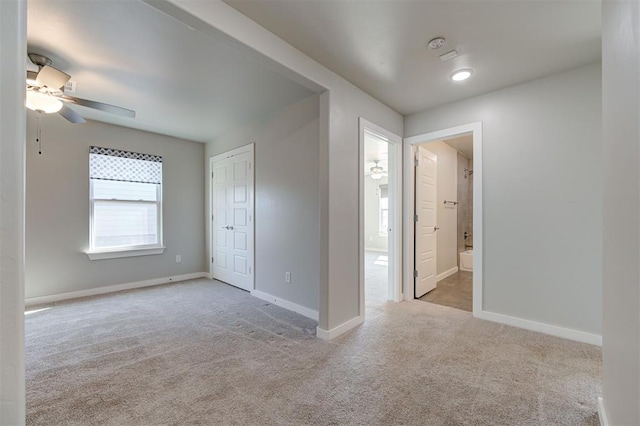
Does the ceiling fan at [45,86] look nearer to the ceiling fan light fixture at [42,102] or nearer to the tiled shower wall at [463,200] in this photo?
the ceiling fan light fixture at [42,102]

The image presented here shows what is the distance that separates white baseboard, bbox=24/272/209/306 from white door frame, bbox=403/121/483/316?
3575 mm

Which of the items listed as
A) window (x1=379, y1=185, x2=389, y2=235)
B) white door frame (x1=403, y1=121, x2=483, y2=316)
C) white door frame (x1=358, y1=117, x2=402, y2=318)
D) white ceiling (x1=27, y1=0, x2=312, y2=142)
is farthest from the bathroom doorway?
window (x1=379, y1=185, x2=389, y2=235)

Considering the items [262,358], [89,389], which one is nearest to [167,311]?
[89,389]

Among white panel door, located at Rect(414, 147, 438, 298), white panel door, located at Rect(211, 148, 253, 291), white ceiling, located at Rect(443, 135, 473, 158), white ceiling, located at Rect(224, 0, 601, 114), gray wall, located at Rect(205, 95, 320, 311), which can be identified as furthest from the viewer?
white ceiling, located at Rect(443, 135, 473, 158)

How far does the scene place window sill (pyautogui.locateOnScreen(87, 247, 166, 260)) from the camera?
12.7ft

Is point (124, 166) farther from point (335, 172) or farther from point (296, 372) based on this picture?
point (296, 372)

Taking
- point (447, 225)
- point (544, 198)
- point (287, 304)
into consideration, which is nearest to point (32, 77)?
point (287, 304)

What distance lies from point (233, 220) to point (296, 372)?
9.46ft

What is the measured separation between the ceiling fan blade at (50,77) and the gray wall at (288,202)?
205 centimetres

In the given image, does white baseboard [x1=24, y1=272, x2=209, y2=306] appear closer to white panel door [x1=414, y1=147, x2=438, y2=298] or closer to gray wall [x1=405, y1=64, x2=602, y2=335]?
white panel door [x1=414, y1=147, x2=438, y2=298]

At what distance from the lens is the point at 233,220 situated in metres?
4.35

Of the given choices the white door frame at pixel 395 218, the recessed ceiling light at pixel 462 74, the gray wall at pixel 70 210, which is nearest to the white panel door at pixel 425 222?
the white door frame at pixel 395 218

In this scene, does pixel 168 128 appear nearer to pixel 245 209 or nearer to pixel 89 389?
pixel 245 209

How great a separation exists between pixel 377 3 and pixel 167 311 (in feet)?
11.9
